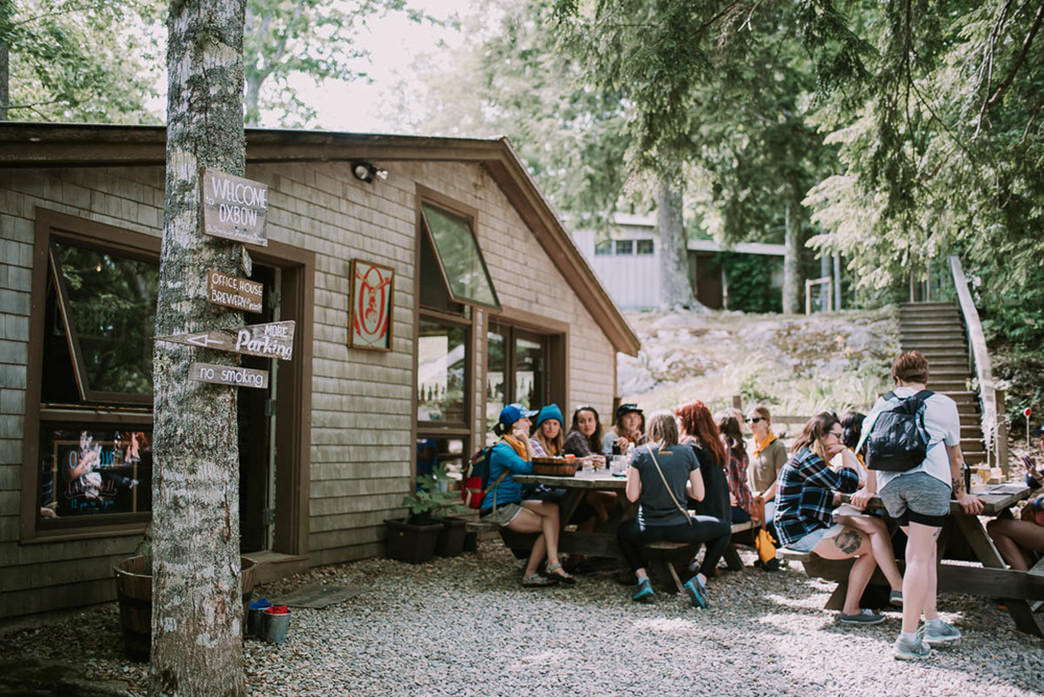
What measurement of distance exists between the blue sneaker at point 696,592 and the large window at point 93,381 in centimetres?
384

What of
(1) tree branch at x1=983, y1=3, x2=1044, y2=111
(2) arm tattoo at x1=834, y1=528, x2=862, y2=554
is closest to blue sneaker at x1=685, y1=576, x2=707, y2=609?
(2) arm tattoo at x1=834, y1=528, x2=862, y2=554

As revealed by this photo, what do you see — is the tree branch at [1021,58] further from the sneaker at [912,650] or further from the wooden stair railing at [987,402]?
the sneaker at [912,650]

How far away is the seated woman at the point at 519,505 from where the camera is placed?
21.8 feet

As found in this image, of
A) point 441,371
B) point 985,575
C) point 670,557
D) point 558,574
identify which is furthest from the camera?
point 441,371

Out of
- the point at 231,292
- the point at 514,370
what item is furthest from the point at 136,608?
the point at 514,370

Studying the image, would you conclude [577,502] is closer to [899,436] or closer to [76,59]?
[899,436]

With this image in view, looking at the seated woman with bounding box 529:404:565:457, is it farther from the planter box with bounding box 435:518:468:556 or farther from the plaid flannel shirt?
the plaid flannel shirt

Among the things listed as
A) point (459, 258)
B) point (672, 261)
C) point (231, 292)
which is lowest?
point (231, 292)

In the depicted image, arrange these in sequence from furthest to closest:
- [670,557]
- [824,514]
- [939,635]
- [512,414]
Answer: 1. [512,414]
2. [670,557]
3. [824,514]
4. [939,635]

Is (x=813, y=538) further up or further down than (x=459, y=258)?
further down

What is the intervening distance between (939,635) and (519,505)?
3.14 metres

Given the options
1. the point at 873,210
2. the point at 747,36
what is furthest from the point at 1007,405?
the point at 747,36

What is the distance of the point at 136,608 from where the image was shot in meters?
4.14

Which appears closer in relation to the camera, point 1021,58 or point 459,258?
point 1021,58
